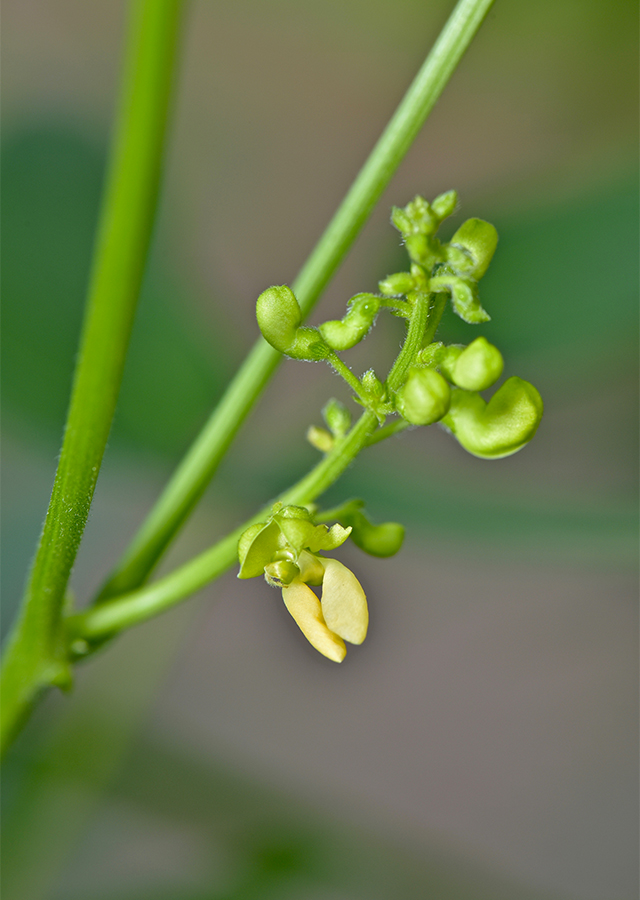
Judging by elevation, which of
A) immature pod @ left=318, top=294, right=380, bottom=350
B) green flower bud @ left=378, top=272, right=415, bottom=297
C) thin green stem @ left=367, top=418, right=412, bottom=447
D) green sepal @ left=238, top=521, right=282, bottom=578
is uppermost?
immature pod @ left=318, top=294, right=380, bottom=350

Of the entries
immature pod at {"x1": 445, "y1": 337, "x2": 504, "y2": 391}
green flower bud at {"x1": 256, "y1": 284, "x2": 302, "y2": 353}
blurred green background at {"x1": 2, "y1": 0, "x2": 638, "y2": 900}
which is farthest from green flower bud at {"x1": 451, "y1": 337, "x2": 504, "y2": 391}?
blurred green background at {"x1": 2, "y1": 0, "x2": 638, "y2": 900}

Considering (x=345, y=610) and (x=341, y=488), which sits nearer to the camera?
(x=345, y=610)

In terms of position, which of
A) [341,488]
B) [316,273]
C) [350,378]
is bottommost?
[350,378]

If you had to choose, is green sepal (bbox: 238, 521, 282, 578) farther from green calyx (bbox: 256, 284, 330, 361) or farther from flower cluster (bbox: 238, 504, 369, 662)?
green calyx (bbox: 256, 284, 330, 361)

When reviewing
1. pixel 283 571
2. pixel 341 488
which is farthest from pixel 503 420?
pixel 341 488

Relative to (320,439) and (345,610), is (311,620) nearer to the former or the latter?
(345,610)

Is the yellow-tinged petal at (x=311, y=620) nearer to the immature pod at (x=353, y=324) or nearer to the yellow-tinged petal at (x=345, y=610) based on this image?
the yellow-tinged petal at (x=345, y=610)

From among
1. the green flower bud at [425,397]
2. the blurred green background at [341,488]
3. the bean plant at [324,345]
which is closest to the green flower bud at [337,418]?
the bean plant at [324,345]
